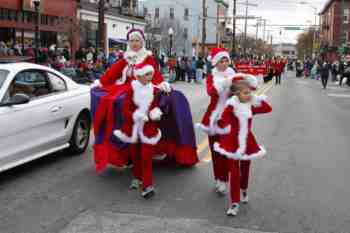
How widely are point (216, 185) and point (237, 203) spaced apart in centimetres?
75

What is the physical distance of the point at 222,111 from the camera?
5.78 m

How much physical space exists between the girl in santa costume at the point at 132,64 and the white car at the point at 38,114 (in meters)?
0.90

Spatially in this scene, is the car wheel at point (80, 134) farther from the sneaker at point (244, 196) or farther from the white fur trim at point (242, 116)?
the white fur trim at point (242, 116)

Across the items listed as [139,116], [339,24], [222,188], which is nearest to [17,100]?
[139,116]

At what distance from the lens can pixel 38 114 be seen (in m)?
6.72

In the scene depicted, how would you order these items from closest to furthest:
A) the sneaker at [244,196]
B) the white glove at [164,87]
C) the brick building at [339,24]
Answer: the sneaker at [244,196] < the white glove at [164,87] < the brick building at [339,24]

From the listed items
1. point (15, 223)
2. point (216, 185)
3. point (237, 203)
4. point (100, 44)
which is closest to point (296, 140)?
point (216, 185)

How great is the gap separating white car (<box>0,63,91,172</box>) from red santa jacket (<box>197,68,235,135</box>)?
2.14 m

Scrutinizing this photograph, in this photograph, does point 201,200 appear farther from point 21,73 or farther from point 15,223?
point 21,73

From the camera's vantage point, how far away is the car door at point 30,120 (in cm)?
612

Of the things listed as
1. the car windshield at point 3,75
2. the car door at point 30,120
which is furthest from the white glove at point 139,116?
the car windshield at point 3,75

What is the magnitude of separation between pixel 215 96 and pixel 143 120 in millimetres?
834

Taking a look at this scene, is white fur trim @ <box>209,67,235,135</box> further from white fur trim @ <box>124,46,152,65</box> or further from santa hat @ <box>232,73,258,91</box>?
white fur trim @ <box>124,46,152,65</box>

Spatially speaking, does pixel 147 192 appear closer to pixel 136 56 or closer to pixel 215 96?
pixel 215 96
